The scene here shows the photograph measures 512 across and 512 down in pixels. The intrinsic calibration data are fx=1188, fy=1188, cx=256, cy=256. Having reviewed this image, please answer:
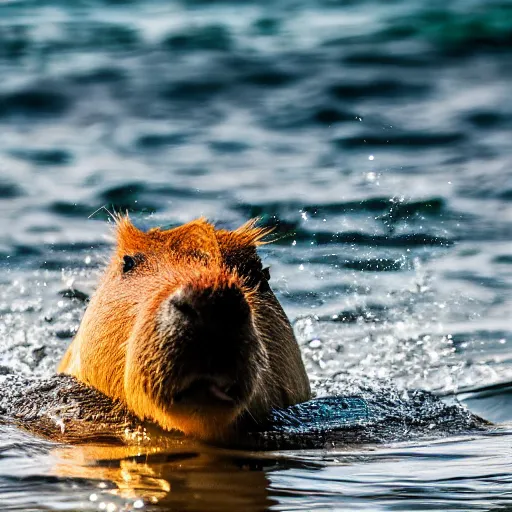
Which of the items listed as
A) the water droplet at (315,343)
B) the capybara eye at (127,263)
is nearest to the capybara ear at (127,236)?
the capybara eye at (127,263)

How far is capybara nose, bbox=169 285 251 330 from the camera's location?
15.1 ft

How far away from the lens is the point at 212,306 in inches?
181

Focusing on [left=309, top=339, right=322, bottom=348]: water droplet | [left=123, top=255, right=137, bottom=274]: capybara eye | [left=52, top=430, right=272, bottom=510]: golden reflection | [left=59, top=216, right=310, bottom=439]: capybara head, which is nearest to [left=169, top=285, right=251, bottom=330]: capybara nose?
[left=59, top=216, right=310, bottom=439]: capybara head

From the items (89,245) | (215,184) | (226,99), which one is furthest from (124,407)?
(226,99)

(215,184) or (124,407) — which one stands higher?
(215,184)

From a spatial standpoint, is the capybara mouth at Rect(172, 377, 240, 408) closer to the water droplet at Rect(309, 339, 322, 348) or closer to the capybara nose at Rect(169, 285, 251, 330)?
the capybara nose at Rect(169, 285, 251, 330)

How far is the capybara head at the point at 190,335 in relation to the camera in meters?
4.65

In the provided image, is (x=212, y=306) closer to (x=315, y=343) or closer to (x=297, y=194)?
(x=315, y=343)

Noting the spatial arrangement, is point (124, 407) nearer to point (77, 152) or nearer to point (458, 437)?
point (458, 437)

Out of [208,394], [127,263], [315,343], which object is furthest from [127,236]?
[315,343]

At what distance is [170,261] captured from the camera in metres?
5.60

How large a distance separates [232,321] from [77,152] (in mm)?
8073

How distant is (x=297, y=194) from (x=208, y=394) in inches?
251

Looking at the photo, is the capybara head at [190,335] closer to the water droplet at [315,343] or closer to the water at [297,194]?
the water at [297,194]
